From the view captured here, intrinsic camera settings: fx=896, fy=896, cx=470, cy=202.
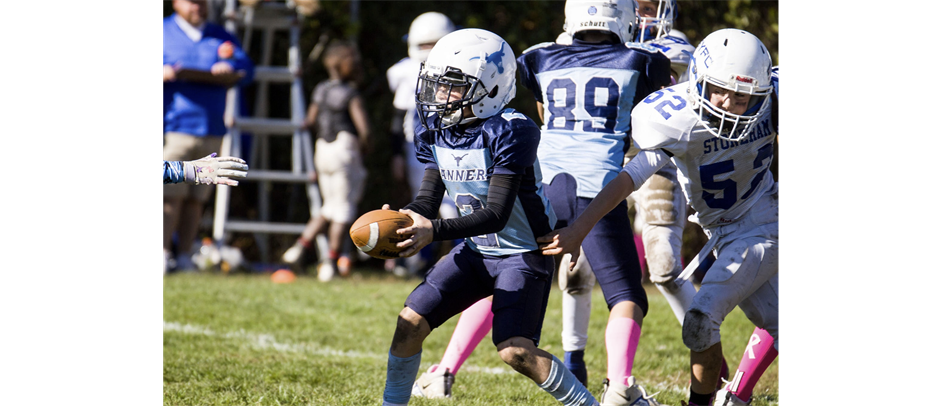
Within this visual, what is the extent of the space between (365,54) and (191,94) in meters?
2.33

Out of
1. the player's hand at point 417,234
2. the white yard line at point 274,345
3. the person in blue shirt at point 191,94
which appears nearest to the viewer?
the player's hand at point 417,234

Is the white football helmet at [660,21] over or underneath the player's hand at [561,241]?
over

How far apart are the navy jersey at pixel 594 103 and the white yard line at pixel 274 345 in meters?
1.28

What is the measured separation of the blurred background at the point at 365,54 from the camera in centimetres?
768

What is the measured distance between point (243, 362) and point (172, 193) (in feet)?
8.17

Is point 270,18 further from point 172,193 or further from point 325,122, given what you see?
point 172,193

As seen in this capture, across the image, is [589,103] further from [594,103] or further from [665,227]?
[665,227]

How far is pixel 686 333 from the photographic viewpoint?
2951 millimetres

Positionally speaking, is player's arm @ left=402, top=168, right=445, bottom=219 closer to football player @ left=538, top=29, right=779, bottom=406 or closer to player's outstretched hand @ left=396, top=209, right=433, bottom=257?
player's outstretched hand @ left=396, top=209, right=433, bottom=257

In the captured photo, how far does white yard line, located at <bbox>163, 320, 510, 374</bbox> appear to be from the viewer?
14.4ft

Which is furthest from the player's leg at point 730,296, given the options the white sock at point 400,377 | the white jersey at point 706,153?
the white sock at point 400,377

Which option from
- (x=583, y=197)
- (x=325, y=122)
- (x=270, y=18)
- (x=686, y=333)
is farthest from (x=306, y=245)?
→ (x=686, y=333)

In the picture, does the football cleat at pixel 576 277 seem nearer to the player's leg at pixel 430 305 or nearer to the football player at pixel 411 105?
the player's leg at pixel 430 305

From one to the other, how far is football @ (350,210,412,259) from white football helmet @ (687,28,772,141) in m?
1.04
